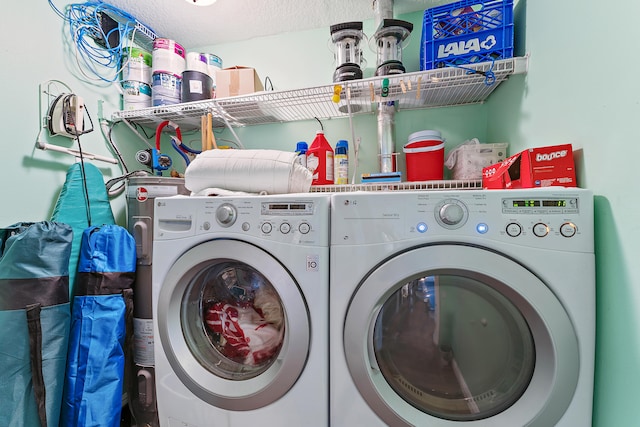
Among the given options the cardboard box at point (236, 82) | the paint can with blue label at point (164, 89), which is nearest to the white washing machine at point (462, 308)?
the cardboard box at point (236, 82)

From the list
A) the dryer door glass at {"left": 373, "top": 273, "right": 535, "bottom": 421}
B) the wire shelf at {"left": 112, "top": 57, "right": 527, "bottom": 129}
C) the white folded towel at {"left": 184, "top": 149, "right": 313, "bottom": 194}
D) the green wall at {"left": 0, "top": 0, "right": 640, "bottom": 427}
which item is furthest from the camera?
the wire shelf at {"left": 112, "top": 57, "right": 527, "bottom": 129}

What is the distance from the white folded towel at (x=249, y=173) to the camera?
92 centimetres

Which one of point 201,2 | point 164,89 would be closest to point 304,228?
point 164,89

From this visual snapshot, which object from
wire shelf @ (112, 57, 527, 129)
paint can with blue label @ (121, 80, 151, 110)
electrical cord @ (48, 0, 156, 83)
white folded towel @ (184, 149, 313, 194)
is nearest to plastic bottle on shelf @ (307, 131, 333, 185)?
wire shelf @ (112, 57, 527, 129)

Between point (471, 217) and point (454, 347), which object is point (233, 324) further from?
point (471, 217)

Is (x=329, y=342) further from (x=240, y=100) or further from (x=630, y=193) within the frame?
(x=240, y=100)

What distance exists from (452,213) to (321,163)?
2.65ft

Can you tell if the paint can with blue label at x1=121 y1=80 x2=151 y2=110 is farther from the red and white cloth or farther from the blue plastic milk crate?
the blue plastic milk crate

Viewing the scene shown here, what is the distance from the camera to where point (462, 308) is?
705mm

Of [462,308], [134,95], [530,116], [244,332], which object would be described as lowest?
[244,332]

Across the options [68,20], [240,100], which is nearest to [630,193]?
[240,100]

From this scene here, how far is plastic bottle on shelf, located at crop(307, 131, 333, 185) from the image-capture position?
4.30ft

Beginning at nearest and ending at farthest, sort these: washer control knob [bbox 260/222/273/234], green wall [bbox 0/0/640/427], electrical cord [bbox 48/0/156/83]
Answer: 1. green wall [bbox 0/0/640/427]
2. washer control knob [bbox 260/222/273/234]
3. electrical cord [bbox 48/0/156/83]

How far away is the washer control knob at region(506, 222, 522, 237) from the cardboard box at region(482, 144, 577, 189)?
230mm
